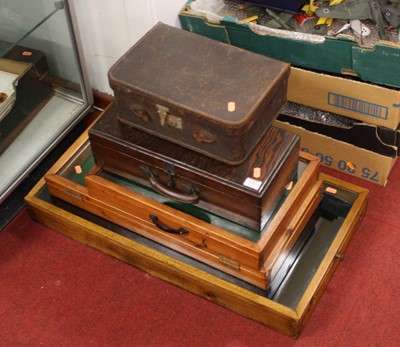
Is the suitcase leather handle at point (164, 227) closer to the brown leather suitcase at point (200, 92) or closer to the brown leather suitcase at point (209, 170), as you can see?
the brown leather suitcase at point (209, 170)

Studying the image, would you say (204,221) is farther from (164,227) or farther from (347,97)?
(347,97)

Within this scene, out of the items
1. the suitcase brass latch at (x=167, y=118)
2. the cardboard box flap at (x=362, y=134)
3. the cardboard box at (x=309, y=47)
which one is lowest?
the cardboard box flap at (x=362, y=134)

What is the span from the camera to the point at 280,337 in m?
1.77

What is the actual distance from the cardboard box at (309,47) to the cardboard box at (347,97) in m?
0.03

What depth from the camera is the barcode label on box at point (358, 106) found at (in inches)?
76.5

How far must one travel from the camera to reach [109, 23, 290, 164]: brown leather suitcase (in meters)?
1.59

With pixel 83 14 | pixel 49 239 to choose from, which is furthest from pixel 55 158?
pixel 83 14

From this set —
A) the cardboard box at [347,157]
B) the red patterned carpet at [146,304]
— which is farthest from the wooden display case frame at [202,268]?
the cardboard box at [347,157]

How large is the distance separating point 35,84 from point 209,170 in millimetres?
791

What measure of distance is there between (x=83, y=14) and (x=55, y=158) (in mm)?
476

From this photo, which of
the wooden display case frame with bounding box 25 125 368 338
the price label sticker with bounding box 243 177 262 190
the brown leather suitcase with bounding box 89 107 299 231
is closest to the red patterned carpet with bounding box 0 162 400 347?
the wooden display case frame with bounding box 25 125 368 338

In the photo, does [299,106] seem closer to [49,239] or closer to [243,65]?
[243,65]

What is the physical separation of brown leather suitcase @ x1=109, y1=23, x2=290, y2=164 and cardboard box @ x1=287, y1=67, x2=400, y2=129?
286 millimetres

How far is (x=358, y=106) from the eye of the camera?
197cm
